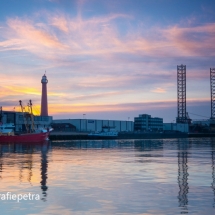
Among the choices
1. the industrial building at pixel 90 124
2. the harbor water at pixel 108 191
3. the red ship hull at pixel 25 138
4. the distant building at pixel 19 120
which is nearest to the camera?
the harbor water at pixel 108 191

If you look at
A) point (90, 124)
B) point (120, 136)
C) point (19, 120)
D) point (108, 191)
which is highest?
point (19, 120)

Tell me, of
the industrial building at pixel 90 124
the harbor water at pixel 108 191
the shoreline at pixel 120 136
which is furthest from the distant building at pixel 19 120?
the harbor water at pixel 108 191

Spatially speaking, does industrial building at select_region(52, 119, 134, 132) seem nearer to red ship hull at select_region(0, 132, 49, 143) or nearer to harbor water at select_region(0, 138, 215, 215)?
red ship hull at select_region(0, 132, 49, 143)

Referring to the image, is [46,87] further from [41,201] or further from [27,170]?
[41,201]

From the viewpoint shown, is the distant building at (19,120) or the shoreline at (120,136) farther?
the shoreline at (120,136)

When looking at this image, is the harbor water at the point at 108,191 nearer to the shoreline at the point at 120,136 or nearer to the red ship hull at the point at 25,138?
the red ship hull at the point at 25,138

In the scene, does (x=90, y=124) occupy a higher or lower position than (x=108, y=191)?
higher

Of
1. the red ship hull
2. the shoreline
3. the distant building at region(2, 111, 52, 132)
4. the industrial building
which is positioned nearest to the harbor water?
the red ship hull

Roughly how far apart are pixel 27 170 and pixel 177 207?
13241mm

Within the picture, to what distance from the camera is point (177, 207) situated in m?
14.6

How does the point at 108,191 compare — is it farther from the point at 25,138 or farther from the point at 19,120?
the point at 19,120

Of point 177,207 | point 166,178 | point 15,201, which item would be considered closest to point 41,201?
point 15,201

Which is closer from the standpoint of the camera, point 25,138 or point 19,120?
point 25,138

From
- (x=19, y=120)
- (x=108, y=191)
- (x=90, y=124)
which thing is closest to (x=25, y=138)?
(x=19, y=120)
